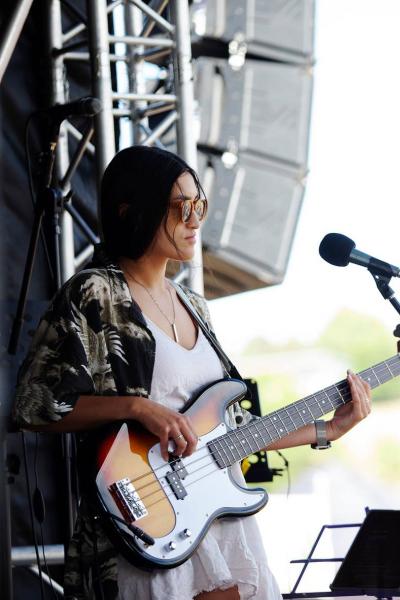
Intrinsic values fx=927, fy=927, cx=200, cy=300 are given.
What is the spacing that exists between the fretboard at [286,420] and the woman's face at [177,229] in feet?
1.29

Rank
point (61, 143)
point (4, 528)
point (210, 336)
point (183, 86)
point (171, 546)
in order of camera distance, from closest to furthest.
→ point (171, 546) → point (210, 336) → point (4, 528) → point (183, 86) → point (61, 143)

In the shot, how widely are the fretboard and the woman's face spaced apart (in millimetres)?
394

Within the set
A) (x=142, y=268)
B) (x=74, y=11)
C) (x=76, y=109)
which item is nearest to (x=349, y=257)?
(x=142, y=268)

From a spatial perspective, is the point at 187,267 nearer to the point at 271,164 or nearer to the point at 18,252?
the point at 18,252

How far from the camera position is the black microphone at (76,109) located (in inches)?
99.8

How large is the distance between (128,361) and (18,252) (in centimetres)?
177

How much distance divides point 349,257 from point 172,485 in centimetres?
73

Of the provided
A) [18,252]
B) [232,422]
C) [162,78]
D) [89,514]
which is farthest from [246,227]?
[89,514]

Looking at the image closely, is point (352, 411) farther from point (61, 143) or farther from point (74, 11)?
point (74, 11)

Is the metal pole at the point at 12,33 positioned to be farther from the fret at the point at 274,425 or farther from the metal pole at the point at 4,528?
the fret at the point at 274,425

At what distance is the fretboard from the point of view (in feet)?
6.20

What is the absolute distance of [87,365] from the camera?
69.2 inches

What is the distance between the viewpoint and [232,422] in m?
1.98

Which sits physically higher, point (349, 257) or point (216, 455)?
point (349, 257)
